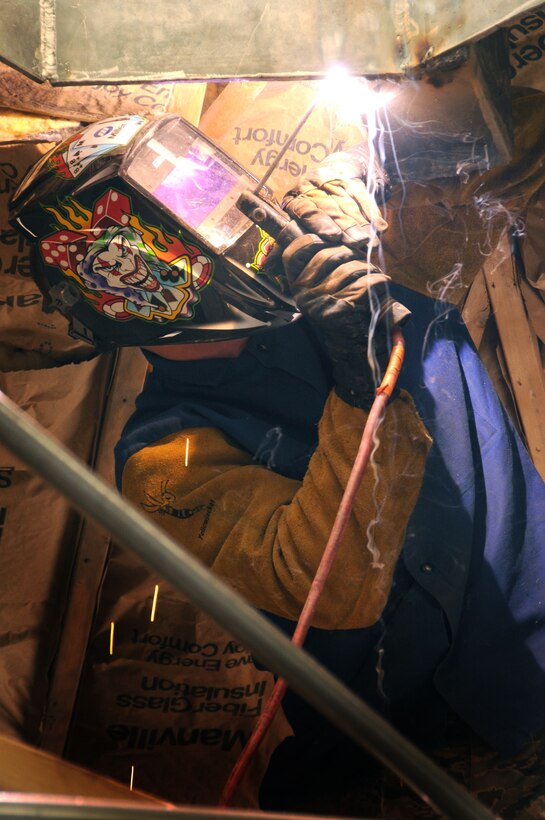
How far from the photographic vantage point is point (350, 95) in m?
1.56

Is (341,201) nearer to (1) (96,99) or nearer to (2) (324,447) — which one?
(2) (324,447)

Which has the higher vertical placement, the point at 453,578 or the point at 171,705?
the point at 453,578

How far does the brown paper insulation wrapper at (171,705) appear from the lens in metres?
1.40

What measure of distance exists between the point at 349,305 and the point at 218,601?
0.68 metres

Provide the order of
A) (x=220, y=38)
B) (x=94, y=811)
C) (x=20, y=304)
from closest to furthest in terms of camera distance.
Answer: (x=94, y=811), (x=220, y=38), (x=20, y=304)

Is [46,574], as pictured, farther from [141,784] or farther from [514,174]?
[514,174]

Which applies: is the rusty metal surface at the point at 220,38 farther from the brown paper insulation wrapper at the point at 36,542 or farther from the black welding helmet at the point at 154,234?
the brown paper insulation wrapper at the point at 36,542

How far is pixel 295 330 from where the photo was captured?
1.45 m

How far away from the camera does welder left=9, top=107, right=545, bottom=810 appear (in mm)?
1314

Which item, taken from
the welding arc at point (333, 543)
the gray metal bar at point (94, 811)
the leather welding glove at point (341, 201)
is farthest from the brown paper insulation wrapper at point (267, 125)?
the gray metal bar at point (94, 811)

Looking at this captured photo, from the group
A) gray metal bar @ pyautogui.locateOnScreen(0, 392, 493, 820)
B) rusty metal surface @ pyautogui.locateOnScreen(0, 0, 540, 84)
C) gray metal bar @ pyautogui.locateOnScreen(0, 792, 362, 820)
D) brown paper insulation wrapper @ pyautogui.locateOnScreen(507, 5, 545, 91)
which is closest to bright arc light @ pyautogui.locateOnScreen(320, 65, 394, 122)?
rusty metal surface @ pyautogui.locateOnScreen(0, 0, 540, 84)

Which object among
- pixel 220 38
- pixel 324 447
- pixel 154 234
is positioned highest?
pixel 220 38

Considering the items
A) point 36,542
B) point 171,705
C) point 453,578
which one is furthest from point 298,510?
point 36,542

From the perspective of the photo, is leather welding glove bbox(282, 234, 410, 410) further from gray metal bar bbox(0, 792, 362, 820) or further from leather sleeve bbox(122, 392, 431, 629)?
gray metal bar bbox(0, 792, 362, 820)
